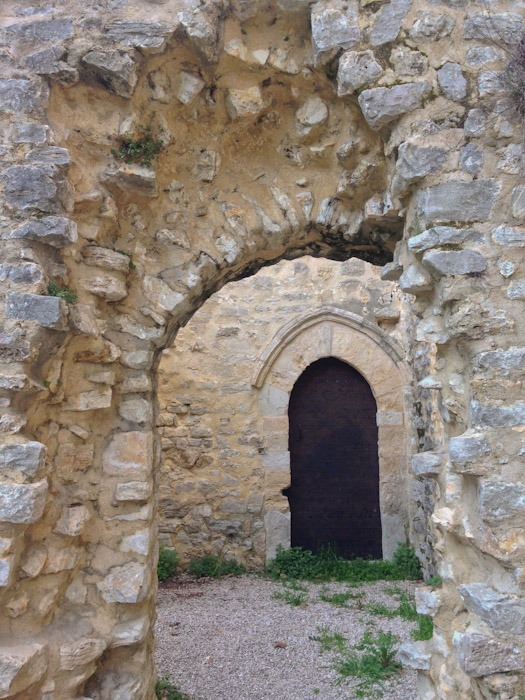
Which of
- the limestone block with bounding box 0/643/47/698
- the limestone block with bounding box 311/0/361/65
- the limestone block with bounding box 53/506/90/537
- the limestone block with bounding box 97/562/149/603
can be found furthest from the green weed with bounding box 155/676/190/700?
the limestone block with bounding box 311/0/361/65

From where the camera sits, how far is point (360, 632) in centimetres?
446

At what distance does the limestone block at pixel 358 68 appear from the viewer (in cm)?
245

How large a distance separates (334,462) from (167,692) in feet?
11.1

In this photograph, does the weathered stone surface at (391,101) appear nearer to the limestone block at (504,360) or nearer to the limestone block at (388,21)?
the limestone block at (388,21)

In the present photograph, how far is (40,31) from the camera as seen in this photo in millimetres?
2576

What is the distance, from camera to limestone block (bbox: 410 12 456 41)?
241cm

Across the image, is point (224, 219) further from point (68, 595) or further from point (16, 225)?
point (68, 595)

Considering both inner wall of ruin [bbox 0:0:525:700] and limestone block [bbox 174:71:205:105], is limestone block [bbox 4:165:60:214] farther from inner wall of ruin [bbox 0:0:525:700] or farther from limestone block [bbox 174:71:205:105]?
limestone block [bbox 174:71:205:105]

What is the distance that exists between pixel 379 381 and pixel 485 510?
4.31 metres

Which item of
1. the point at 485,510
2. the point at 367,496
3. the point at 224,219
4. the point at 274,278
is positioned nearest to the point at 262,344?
the point at 274,278

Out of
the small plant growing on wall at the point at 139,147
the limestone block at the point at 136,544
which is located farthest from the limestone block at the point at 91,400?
the small plant growing on wall at the point at 139,147

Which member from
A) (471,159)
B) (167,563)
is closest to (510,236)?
(471,159)

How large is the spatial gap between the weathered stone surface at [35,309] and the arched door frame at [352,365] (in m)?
3.99

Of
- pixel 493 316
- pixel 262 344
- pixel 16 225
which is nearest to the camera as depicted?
pixel 493 316
